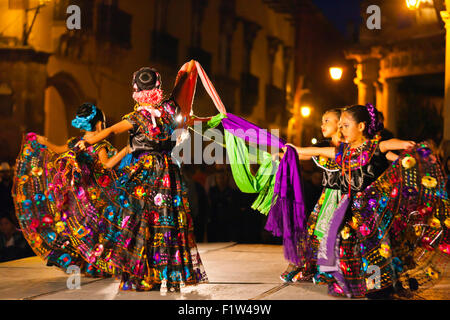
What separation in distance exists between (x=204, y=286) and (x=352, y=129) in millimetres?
1870

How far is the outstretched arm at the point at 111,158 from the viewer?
20.4 feet

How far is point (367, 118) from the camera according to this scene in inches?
224

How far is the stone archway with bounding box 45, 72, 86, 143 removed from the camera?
1438cm

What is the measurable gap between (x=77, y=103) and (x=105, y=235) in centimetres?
978

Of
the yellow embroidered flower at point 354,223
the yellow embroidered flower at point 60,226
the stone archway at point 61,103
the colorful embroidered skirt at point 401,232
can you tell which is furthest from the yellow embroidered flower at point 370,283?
the stone archway at point 61,103

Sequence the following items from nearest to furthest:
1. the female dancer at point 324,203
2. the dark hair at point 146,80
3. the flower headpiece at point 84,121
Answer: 1. the dark hair at point 146,80
2. the female dancer at point 324,203
3. the flower headpiece at point 84,121

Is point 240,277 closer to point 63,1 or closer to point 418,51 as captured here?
point 63,1

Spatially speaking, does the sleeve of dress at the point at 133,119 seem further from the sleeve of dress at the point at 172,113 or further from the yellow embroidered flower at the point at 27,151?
the yellow embroidered flower at the point at 27,151

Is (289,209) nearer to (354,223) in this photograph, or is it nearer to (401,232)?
(354,223)

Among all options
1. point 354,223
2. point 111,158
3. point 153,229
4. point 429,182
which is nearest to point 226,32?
point 111,158

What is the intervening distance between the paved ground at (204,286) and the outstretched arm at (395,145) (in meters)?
1.21

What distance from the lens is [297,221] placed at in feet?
20.9

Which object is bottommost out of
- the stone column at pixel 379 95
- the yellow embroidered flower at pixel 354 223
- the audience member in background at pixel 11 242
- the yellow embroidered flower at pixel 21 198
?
the audience member in background at pixel 11 242

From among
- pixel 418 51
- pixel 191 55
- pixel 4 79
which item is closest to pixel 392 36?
pixel 418 51
